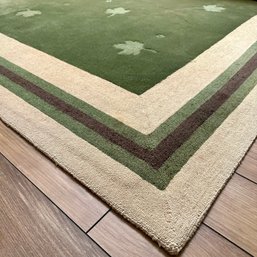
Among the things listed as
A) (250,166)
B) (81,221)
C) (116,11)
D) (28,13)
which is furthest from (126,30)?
(81,221)

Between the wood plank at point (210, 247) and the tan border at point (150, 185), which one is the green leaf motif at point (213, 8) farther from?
the wood plank at point (210, 247)

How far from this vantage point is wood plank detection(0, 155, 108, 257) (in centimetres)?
57

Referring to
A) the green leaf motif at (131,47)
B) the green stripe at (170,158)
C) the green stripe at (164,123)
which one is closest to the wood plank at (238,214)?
the green stripe at (170,158)

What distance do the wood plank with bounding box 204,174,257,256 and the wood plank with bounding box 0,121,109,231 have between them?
259 millimetres

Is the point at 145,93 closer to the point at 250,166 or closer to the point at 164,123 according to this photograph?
the point at 164,123

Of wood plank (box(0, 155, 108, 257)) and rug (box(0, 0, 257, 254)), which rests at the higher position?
rug (box(0, 0, 257, 254))

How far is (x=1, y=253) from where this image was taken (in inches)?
22.3

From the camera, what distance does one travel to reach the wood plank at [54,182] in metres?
0.62

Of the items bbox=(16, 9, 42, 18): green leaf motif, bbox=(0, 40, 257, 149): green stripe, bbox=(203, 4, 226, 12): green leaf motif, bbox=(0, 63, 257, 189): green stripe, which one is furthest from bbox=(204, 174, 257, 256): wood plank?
bbox=(16, 9, 42, 18): green leaf motif

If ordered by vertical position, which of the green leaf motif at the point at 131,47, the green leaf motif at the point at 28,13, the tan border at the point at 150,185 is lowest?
the green leaf motif at the point at 28,13

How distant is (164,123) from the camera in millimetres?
838

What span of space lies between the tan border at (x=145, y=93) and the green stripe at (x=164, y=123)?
0.02 m

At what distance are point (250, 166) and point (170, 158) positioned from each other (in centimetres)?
21

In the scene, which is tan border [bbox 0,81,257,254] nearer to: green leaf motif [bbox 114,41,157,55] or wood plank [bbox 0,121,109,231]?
wood plank [bbox 0,121,109,231]
